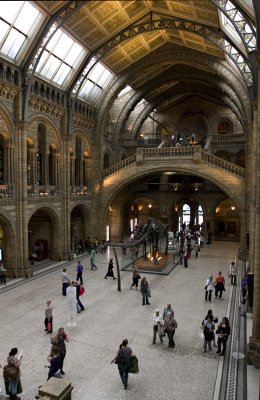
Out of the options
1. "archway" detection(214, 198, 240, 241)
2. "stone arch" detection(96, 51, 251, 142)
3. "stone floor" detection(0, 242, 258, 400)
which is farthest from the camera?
"archway" detection(214, 198, 240, 241)

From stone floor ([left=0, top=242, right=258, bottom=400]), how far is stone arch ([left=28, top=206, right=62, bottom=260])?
4820 millimetres

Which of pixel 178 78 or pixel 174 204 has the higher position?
pixel 178 78

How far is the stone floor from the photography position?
8.30 meters

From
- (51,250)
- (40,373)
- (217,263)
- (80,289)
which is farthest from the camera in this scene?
(51,250)

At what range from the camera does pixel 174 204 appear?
118ft

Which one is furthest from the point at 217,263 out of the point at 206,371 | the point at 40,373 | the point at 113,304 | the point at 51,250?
the point at 40,373

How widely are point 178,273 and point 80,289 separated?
322 inches

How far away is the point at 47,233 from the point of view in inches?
948

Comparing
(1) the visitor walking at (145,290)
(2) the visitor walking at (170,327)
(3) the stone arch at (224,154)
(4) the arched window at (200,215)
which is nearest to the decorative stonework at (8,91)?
(1) the visitor walking at (145,290)

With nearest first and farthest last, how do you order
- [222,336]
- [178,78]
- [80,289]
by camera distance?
1. [222,336]
2. [80,289]
3. [178,78]

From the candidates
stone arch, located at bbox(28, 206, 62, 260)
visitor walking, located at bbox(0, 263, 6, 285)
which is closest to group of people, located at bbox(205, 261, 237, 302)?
visitor walking, located at bbox(0, 263, 6, 285)

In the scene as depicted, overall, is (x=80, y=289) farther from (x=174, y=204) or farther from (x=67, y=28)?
(x=174, y=204)

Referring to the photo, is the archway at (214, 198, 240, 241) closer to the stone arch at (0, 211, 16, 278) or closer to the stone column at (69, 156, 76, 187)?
the stone column at (69, 156, 76, 187)

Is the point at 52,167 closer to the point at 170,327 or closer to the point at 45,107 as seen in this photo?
the point at 45,107
